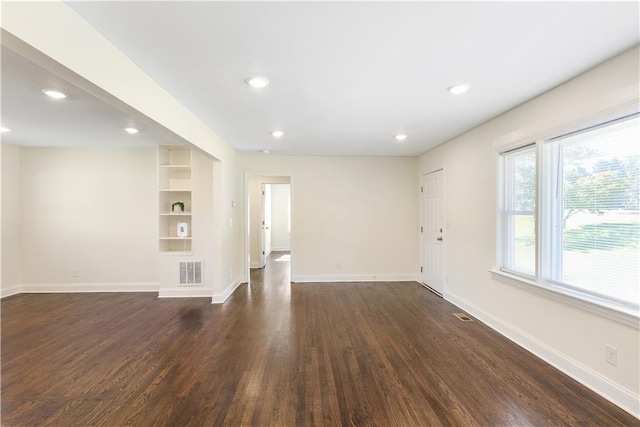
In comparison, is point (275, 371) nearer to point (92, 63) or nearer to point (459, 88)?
point (92, 63)

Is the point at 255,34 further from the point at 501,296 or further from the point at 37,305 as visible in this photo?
the point at 37,305

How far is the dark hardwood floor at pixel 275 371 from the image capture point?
1.92 m

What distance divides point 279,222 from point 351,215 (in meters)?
5.19

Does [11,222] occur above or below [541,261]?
above

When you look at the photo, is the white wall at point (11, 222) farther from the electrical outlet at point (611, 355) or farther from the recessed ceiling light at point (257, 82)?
the electrical outlet at point (611, 355)

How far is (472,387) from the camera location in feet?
7.24

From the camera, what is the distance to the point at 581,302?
2.25 metres

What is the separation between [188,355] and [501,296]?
133 inches

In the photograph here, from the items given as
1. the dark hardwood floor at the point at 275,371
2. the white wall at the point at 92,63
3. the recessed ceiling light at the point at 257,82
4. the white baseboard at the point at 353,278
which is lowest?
the dark hardwood floor at the point at 275,371

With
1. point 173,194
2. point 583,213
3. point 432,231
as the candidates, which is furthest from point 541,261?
point 173,194

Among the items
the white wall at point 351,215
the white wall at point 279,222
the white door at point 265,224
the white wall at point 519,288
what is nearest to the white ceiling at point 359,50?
the white wall at point 519,288

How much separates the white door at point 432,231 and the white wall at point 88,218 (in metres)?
4.83

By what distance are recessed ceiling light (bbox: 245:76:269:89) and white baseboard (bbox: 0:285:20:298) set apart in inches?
220

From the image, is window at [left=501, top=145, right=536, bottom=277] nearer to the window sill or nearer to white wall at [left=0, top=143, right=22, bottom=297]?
the window sill
